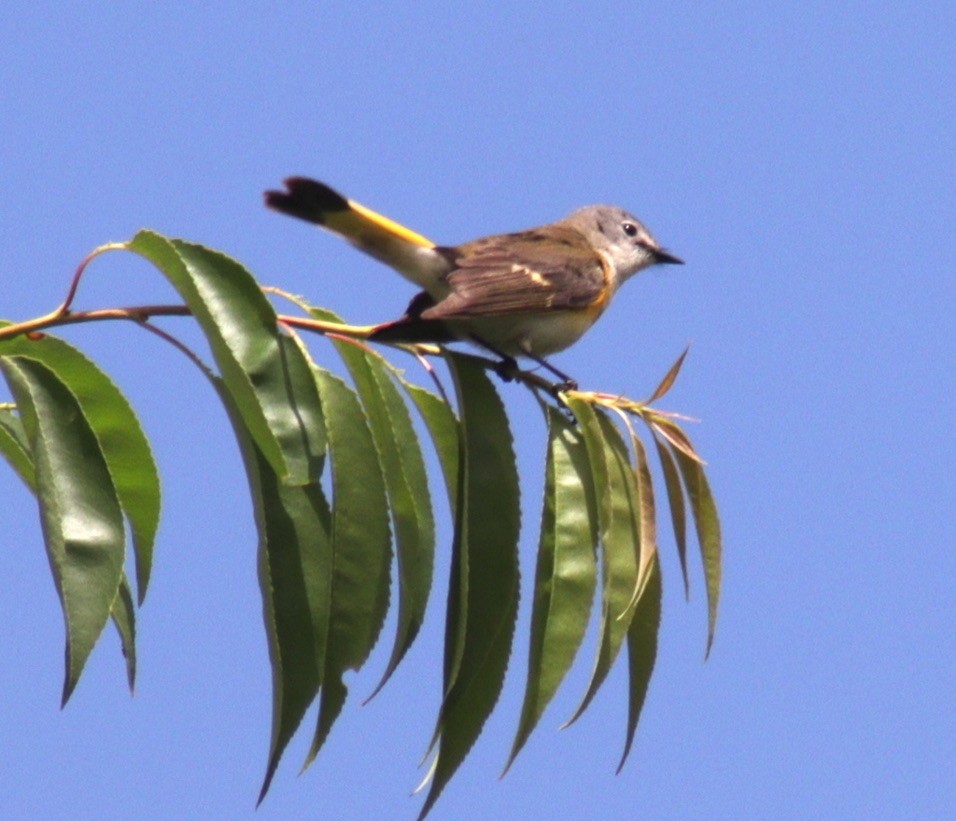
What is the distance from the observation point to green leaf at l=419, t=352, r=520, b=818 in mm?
2340

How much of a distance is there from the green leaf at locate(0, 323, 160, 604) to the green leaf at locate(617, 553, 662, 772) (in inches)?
33.9

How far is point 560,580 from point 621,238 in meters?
3.95

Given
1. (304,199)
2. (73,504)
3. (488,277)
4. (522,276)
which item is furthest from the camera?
(522,276)

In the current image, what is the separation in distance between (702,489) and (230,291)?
0.94m

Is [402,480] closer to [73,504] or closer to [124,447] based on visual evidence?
[124,447]

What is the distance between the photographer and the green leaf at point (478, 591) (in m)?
2.34

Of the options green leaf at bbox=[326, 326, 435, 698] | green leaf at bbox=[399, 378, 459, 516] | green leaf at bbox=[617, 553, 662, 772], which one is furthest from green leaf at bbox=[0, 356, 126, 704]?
green leaf at bbox=[617, 553, 662, 772]

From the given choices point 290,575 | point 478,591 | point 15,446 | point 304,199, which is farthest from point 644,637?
point 304,199

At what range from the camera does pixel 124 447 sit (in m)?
→ 2.46

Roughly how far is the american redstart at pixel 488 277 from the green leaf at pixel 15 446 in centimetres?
79

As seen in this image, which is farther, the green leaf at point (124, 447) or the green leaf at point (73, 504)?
the green leaf at point (124, 447)

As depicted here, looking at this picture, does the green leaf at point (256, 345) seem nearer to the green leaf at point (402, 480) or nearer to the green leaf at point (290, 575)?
the green leaf at point (290, 575)

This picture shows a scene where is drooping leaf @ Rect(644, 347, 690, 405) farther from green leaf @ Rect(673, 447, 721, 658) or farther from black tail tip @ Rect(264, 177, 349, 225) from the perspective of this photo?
black tail tip @ Rect(264, 177, 349, 225)

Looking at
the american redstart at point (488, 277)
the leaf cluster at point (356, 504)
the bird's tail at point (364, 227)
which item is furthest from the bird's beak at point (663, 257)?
the leaf cluster at point (356, 504)
